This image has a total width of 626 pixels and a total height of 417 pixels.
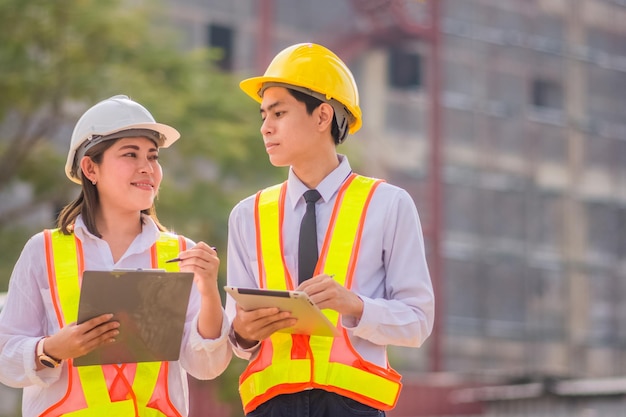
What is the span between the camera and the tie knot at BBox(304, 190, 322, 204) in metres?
4.73

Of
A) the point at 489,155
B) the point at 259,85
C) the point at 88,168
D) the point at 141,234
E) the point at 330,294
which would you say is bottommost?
the point at 330,294

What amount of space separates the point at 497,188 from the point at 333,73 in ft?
89.4

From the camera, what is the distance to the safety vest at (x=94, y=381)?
459cm

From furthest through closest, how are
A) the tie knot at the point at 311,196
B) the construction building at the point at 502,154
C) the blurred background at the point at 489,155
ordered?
the construction building at the point at 502,154, the blurred background at the point at 489,155, the tie knot at the point at 311,196

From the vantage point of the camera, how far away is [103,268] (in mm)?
4742

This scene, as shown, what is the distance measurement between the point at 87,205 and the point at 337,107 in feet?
2.73

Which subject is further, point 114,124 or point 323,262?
point 114,124

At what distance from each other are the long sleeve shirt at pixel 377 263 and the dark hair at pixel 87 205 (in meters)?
0.35

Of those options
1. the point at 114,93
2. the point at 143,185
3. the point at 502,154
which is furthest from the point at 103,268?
the point at 502,154

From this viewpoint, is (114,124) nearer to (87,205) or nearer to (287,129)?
(87,205)

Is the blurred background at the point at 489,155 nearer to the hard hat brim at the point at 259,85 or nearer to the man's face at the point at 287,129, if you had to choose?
the hard hat brim at the point at 259,85

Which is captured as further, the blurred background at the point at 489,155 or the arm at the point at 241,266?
the blurred background at the point at 489,155

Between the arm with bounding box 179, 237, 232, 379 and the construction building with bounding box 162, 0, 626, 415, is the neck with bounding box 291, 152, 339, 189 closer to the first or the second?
the arm with bounding box 179, 237, 232, 379

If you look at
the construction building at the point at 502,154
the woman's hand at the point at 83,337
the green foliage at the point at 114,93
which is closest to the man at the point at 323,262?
the woman's hand at the point at 83,337
